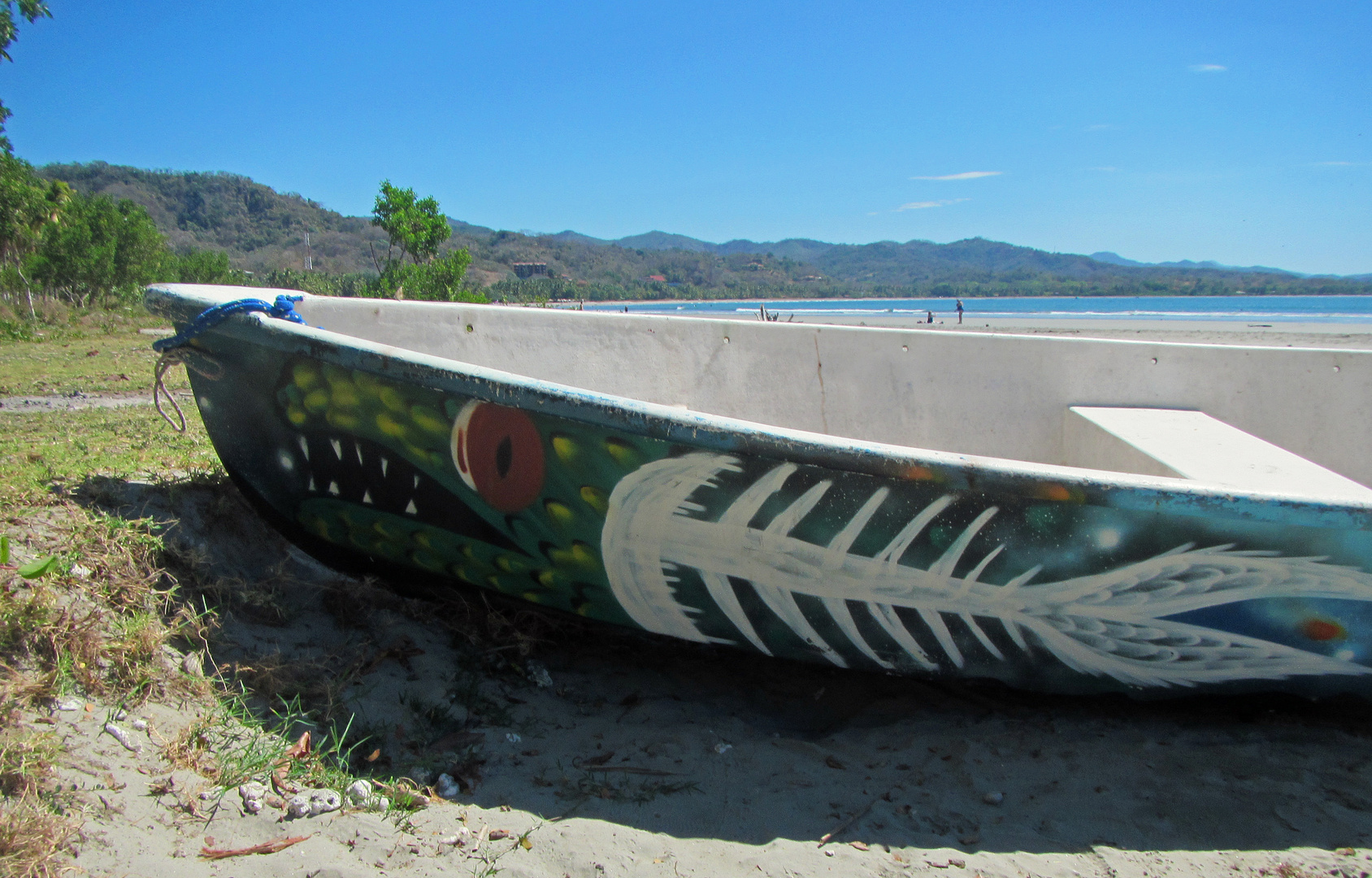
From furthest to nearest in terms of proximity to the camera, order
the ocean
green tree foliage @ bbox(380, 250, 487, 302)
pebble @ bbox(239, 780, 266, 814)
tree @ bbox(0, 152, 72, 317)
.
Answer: the ocean
green tree foliage @ bbox(380, 250, 487, 302)
tree @ bbox(0, 152, 72, 317)
pebble @ bbox(239, 780, 266, 814)

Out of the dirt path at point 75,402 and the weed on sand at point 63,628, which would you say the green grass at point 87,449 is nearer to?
the weed on sand at point 63,628

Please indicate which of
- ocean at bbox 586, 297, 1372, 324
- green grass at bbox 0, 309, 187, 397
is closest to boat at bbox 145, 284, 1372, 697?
green grass at bbox 0, 309, 187, 397

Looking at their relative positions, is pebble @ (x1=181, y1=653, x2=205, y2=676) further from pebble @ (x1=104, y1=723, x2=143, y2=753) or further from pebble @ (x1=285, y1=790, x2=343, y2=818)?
pebble @ (x1=285, y1=790, x2=343, y2=818)

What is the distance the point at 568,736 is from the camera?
2172mm

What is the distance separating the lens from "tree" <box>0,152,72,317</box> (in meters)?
21.1

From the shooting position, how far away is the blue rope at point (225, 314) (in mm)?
2377

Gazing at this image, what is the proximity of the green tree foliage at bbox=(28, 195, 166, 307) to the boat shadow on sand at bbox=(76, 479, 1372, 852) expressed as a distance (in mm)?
26106

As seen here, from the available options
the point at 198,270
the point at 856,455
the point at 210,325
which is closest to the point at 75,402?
the point at 210,325

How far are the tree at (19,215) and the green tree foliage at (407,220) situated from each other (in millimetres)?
9714

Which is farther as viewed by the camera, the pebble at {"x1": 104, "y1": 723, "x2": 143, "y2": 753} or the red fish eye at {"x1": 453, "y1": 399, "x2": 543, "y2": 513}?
the red fish eye at {"x1": 453, "y1": 399, "x2": 543, "y2": 513}

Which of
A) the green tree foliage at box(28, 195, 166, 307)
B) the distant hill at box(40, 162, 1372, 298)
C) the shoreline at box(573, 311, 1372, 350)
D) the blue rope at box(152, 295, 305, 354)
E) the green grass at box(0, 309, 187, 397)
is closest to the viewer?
the blue rope at box(152, 295, 305, 354)

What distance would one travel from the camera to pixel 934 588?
2.03 meters

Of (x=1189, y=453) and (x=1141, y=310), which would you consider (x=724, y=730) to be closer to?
(x=1189, y=453)

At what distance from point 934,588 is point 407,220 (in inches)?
1151
